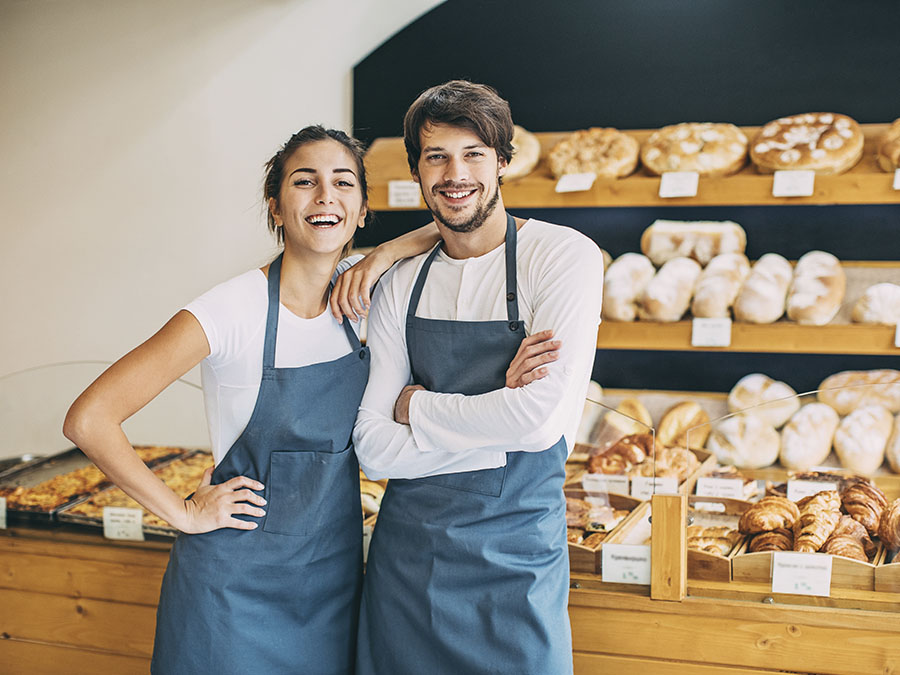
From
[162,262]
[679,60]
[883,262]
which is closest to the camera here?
[883,262]

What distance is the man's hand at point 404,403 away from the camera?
1.69 metres

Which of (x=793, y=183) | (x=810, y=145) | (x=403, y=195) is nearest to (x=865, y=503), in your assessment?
(x=793, y=183)

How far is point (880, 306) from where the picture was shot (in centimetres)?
255

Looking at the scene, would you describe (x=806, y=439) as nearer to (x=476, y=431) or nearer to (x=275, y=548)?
(x=476, y=431)

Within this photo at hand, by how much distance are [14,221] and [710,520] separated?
3552 mm

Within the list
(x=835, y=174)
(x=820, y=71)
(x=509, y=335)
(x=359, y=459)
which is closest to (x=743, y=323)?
(x=835, y=174)

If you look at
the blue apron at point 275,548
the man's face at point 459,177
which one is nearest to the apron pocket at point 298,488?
the blue apron at point 275,548

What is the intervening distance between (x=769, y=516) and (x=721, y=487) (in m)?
0.13

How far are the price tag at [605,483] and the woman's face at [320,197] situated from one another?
2.65ft

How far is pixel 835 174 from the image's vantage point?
8.45 feet

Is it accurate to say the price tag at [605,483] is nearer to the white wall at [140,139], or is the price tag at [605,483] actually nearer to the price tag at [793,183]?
the price tag at [793,183]

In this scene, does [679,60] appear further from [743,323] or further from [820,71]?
[743,323]

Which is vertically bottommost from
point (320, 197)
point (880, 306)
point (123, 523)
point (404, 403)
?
point (123, 523)

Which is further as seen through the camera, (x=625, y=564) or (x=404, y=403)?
(x=625, y=564)
